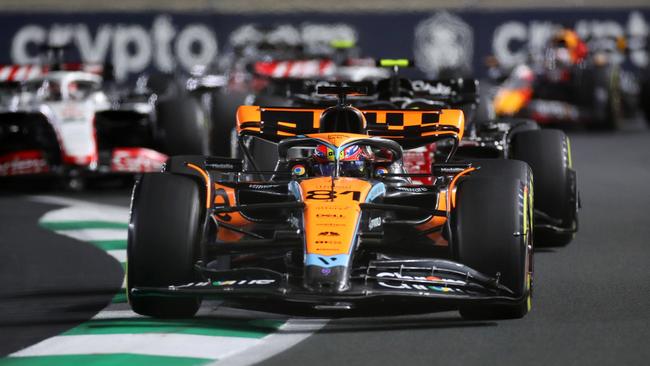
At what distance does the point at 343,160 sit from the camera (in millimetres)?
8492

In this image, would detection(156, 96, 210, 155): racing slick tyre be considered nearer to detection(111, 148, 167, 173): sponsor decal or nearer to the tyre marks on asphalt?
detection(111, 148, 167, 173): sponsor decal

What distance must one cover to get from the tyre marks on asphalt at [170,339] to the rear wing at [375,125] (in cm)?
149

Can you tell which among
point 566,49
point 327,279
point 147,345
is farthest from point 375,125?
point 566,49

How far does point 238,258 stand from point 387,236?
801 mm

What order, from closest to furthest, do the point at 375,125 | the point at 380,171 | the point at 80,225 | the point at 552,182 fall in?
the point at 380,171 → the point at 375,125 → the point at 552,182 → the point at 80,225

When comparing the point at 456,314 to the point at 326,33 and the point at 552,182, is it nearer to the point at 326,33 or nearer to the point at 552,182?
the point at 552,182

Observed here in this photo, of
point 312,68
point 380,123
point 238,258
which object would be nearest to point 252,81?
point 312,68

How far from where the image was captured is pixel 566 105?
24062mm

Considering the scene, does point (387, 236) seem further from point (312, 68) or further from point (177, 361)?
point (312, 68)

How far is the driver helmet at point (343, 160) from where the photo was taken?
8477 mm

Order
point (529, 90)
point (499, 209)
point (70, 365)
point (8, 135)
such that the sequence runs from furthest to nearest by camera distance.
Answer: point (529, 90), point (8, 135), point (499, 209), point (70, 365)

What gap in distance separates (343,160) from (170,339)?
70.1 inches

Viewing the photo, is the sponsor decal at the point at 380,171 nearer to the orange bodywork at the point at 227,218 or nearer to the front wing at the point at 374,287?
the orange bodywork at the point at 227,218

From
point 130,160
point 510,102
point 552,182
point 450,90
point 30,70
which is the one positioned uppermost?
point 450,90
